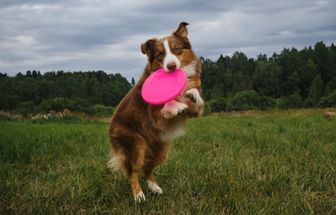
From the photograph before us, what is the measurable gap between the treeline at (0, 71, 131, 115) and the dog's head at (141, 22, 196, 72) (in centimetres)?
5638

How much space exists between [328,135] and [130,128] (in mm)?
6315

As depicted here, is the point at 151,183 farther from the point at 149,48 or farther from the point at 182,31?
the point at 182,31

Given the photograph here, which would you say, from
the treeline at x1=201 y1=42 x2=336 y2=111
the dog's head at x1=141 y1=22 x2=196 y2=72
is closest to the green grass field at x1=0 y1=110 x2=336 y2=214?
the dog's head at x1=141 y1=22 x2=196 y2=72

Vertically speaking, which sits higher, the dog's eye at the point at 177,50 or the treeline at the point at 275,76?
the dog's eye at the point at 177,50

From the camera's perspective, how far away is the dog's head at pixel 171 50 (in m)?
4.71

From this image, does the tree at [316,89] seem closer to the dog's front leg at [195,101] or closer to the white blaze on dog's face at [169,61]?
the dog's front leg at [195,101]

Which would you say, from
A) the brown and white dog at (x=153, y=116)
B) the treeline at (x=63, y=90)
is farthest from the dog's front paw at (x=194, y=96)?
the treeline at (x=63, y=90)

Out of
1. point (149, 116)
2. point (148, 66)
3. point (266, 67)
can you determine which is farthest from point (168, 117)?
point (266, 67)

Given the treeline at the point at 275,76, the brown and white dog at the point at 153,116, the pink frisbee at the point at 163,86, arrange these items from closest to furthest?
the pink frisbee at the point at 163,86 < the brown and white dog at the point at 153,116 < the treeline at the point at 275,76

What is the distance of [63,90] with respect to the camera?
236 ft

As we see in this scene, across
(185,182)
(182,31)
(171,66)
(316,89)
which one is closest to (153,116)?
(171,66)

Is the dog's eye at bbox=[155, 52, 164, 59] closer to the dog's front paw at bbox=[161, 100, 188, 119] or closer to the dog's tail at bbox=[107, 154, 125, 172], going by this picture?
the dog's front paw at bbox=[161, 100, 188, 119]

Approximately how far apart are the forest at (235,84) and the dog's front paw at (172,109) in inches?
2162

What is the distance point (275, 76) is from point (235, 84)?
8.09 m
